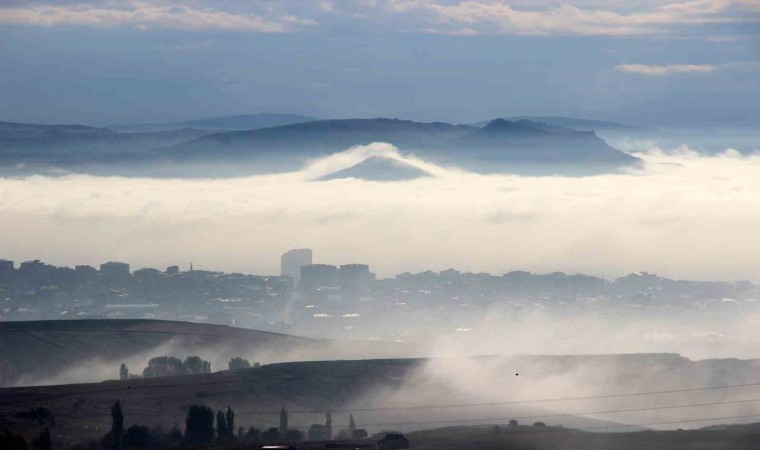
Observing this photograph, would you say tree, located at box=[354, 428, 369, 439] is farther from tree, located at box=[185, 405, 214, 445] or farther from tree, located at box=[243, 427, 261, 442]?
tree, located at box=[185, 405, 214, 445]

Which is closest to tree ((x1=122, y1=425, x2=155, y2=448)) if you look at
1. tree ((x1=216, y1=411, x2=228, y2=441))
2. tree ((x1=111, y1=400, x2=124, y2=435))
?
tree ((x1=111, y1=400, x2=124, y2=435))

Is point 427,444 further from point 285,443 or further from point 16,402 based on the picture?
point 16,402

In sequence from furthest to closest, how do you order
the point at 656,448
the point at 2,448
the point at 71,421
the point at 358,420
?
the point at 358,420 < the point at 71,421 < the point at 656,448 < the point at 2,448

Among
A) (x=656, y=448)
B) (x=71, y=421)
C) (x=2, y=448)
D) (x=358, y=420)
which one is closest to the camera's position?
(x=2, y=448)

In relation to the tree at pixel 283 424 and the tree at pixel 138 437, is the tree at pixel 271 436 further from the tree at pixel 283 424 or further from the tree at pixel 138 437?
the tree at pixel 138 437

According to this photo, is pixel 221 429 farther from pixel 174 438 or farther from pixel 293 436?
pixel 293 436

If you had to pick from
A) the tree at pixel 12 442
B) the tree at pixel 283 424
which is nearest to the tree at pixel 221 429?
the tree at pixel 283 424

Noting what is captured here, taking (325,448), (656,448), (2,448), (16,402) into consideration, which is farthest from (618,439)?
(16,402)
